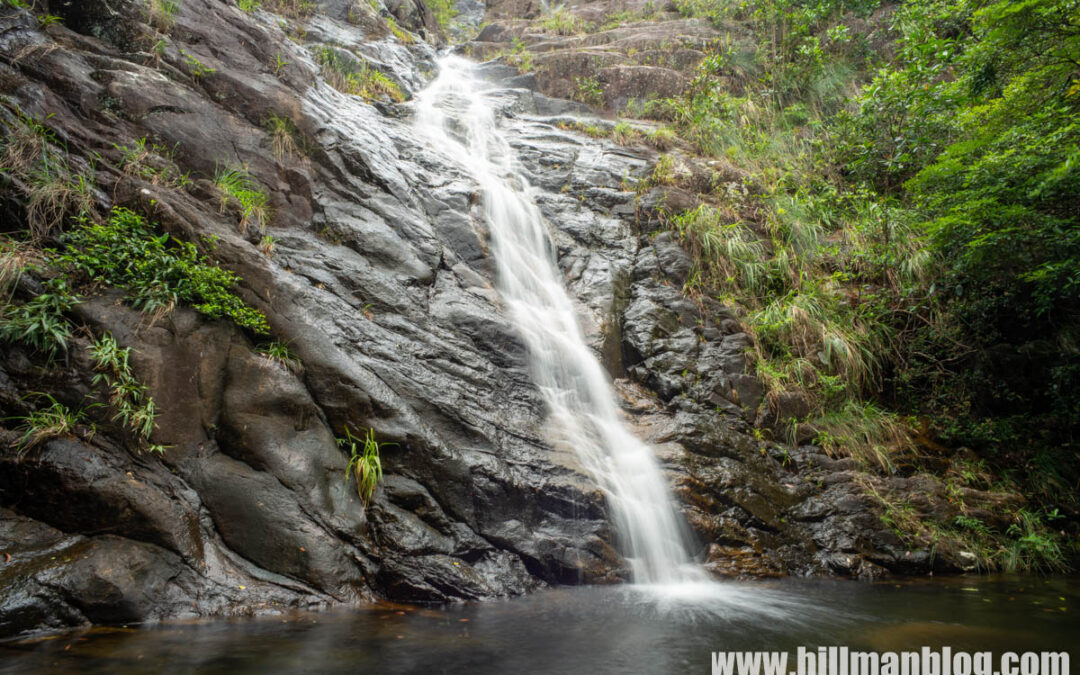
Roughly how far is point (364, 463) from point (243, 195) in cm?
375

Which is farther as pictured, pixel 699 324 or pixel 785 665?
pixel 699 324

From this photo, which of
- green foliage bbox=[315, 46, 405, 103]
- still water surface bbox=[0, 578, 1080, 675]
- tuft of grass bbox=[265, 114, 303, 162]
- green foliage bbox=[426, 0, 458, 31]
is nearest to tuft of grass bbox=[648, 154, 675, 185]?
green foliage bbox=[315, 46, 405, 103]

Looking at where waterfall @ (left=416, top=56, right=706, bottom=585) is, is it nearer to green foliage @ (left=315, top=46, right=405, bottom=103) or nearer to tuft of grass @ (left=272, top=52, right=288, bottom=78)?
green foliage @ (left=315, top=46, right=405, bottom=103)

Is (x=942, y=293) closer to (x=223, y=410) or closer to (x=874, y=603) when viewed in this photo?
(x=874, y=603)

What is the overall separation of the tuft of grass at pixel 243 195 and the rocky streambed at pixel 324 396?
160mm

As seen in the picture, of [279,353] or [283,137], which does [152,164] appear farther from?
[279,353]

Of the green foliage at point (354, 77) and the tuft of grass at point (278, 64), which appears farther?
the green foliage at point (354, 77)

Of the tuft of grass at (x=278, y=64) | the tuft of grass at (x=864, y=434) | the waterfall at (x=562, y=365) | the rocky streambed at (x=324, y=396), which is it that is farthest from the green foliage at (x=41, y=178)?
the tuft of grass at (x=864, y=434)

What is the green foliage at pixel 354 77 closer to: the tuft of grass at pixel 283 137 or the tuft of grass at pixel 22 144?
the tuft of grass at pixel 283 137

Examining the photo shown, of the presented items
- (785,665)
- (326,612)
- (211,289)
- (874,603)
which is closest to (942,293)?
(874,603)

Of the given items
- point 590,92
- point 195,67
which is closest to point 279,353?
point 195,67

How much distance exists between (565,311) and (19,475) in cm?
623

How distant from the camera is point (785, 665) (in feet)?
10.4

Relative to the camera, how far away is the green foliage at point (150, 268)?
436 centimetres
